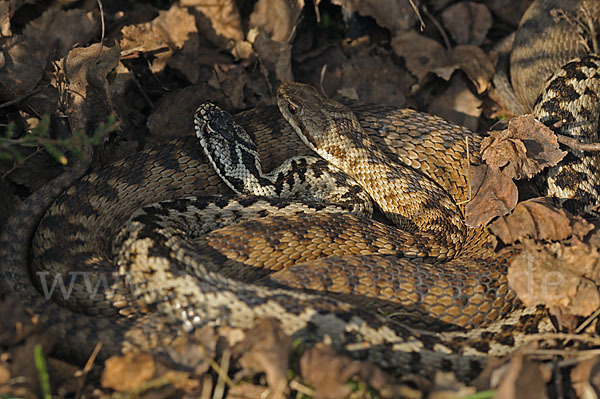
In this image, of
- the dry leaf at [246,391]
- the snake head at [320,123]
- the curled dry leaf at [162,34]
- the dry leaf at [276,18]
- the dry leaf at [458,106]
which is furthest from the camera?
the dry leaf at [458,106]

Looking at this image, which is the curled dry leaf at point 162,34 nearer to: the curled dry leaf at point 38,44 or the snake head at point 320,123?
the curled dry leaf at point 38,44

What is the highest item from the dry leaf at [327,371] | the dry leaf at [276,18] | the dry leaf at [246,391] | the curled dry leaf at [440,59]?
the dry leaf at [276,18]

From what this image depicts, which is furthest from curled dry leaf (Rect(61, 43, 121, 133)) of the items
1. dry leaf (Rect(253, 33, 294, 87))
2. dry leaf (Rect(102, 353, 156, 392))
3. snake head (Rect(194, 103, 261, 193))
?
dry leaf (Rect(102, 353, 156, 392))

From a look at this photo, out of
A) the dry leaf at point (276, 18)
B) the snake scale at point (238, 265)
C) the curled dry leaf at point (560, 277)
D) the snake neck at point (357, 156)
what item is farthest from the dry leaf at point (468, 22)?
the curled dry leaf at point (560, 277)

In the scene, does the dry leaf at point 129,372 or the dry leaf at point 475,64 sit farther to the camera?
the dry leaf at point 475,64

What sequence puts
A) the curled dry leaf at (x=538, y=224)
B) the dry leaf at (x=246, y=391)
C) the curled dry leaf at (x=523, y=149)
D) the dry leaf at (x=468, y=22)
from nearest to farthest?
the dry leaf at (x=246, y=391)
the curled dry leaf at (x=538, y=224)
the curled dry leaf at (x=523, y=149)
the dry leaf at (x=468, y=22)

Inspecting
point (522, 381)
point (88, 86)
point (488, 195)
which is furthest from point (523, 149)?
point (88, 86)

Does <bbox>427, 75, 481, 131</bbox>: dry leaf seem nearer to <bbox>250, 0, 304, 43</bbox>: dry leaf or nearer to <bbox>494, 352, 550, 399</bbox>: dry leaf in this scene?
<bbox>250, 0, 304, 43</bbox>: dry leaf
